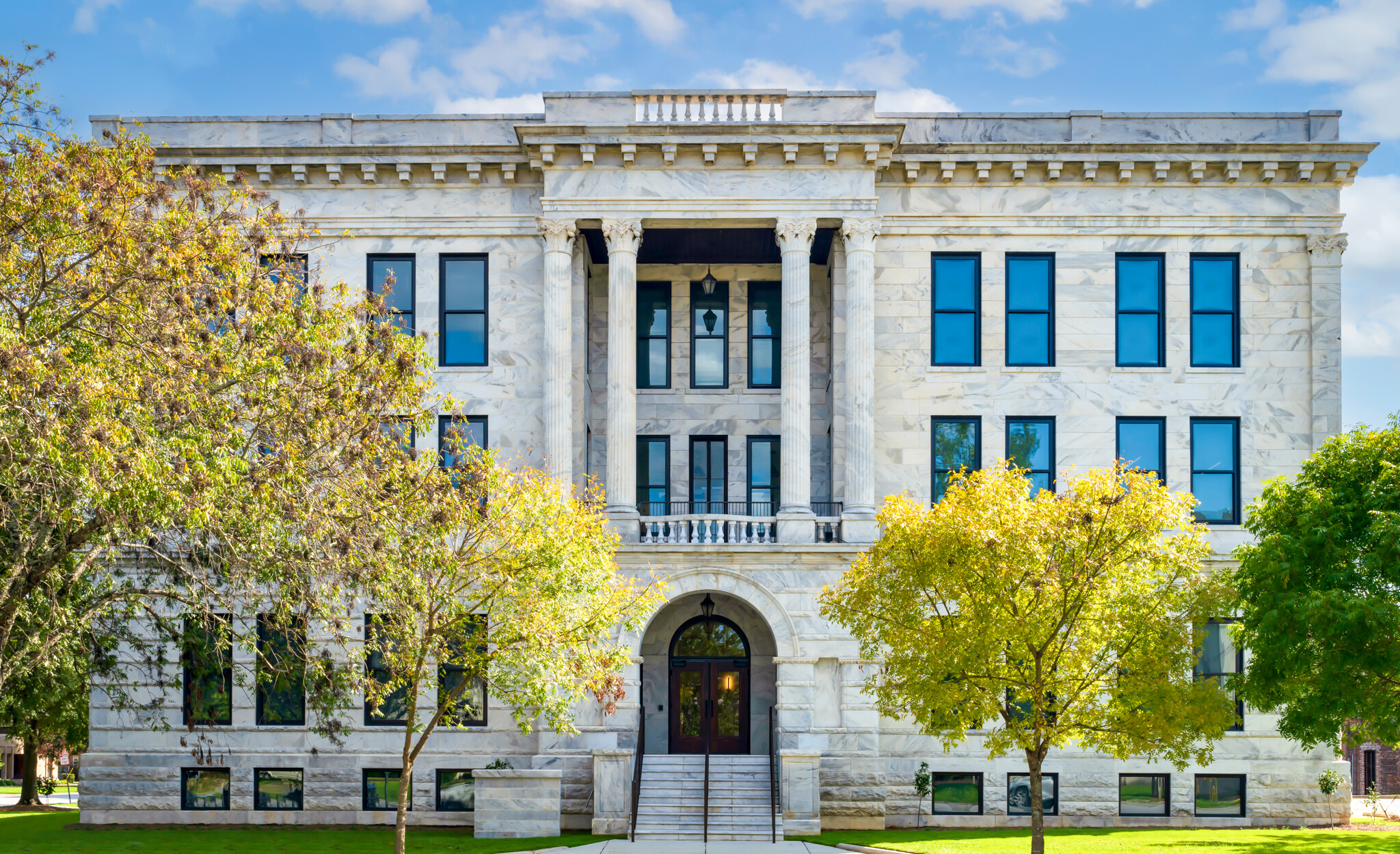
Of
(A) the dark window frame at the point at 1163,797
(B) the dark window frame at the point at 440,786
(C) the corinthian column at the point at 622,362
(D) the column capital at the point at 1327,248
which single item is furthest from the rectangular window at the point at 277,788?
(D) the column capital at the point at 1327,248

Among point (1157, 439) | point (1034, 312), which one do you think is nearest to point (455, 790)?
point (1034, 312)

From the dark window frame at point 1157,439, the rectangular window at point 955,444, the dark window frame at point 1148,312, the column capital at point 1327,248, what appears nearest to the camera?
the column capital at point 1327,248

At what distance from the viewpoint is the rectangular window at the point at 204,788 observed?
91.1 ft

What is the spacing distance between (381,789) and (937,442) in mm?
15368

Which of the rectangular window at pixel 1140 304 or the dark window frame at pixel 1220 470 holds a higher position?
the rectangular window at pixel 1140 304

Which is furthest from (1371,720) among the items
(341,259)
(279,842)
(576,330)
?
(341,259)

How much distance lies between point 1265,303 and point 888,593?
1437 centimetres

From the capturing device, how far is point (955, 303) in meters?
29.5

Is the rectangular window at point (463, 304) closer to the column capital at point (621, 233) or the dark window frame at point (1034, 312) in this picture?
the column capital at point (621, 233)

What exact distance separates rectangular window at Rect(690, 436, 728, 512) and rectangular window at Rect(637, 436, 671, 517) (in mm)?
635

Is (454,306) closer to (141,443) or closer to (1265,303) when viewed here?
(141,443)

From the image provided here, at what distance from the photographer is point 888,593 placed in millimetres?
21078

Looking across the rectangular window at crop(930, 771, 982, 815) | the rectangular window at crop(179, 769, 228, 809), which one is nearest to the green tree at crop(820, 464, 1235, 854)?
the rectangular window at crop(930, 771, 982, 815)

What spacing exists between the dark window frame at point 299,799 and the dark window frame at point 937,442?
16032 mm
